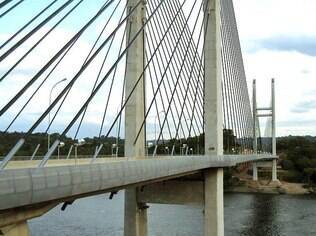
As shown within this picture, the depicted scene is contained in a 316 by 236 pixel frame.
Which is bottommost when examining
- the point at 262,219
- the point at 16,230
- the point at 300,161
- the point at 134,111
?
the point at 262,219

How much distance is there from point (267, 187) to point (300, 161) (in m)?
11.6

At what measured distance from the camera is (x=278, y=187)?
231 ft

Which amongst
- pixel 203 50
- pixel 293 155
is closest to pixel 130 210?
pixel 203 50

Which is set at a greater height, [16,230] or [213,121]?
[213,121]

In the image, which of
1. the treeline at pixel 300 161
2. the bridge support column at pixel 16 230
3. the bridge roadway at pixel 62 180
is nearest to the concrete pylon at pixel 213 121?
the bridge roadway at pixel 62 180

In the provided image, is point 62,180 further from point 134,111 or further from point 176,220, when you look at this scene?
point 176,220

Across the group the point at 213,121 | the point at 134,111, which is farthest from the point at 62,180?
the point at 213,121

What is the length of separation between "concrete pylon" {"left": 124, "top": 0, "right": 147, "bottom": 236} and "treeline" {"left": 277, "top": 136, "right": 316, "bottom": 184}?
56.8m

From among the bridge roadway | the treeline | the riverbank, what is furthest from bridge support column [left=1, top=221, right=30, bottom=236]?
the treeline

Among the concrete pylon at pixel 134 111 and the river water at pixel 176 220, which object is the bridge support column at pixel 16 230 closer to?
the concrete pylon at pixel 134 111

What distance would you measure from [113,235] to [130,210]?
8147 mm

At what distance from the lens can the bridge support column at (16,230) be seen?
8.35m

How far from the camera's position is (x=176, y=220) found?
3609 cm

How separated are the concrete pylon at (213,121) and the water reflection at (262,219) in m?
10.4
